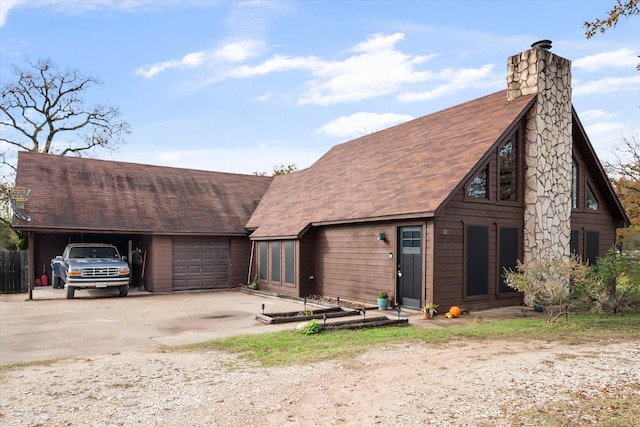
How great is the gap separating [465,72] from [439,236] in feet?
66.3

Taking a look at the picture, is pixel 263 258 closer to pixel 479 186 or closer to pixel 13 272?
pixel 479 186

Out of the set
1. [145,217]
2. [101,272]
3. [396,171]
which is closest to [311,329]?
[396,171]

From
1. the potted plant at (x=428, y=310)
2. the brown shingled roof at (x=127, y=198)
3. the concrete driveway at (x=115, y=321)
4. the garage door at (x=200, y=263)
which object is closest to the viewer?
the concrete driveway at (x=115, y=321)

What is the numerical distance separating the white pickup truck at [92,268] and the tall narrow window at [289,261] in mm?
6063

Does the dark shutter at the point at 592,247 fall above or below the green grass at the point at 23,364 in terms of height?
above

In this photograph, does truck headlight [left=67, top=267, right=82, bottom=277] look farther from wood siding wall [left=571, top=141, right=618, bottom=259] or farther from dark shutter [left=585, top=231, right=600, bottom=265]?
dark shutter [left=585, top=231, right=600, bottom=265]

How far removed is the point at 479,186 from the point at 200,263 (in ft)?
41.6

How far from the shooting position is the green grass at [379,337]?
8125 millimetres

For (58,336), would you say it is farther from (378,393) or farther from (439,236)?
(439,236)

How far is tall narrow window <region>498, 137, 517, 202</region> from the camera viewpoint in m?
14.1

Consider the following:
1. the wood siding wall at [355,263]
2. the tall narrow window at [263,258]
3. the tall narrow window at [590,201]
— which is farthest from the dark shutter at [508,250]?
the tall narrow window at [263,258]

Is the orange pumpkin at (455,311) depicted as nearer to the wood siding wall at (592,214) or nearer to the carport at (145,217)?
the wood siding wall at (592,214)

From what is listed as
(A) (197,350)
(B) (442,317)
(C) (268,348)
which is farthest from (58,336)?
(B) (442,317)

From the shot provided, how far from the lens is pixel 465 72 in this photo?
1153 inches
